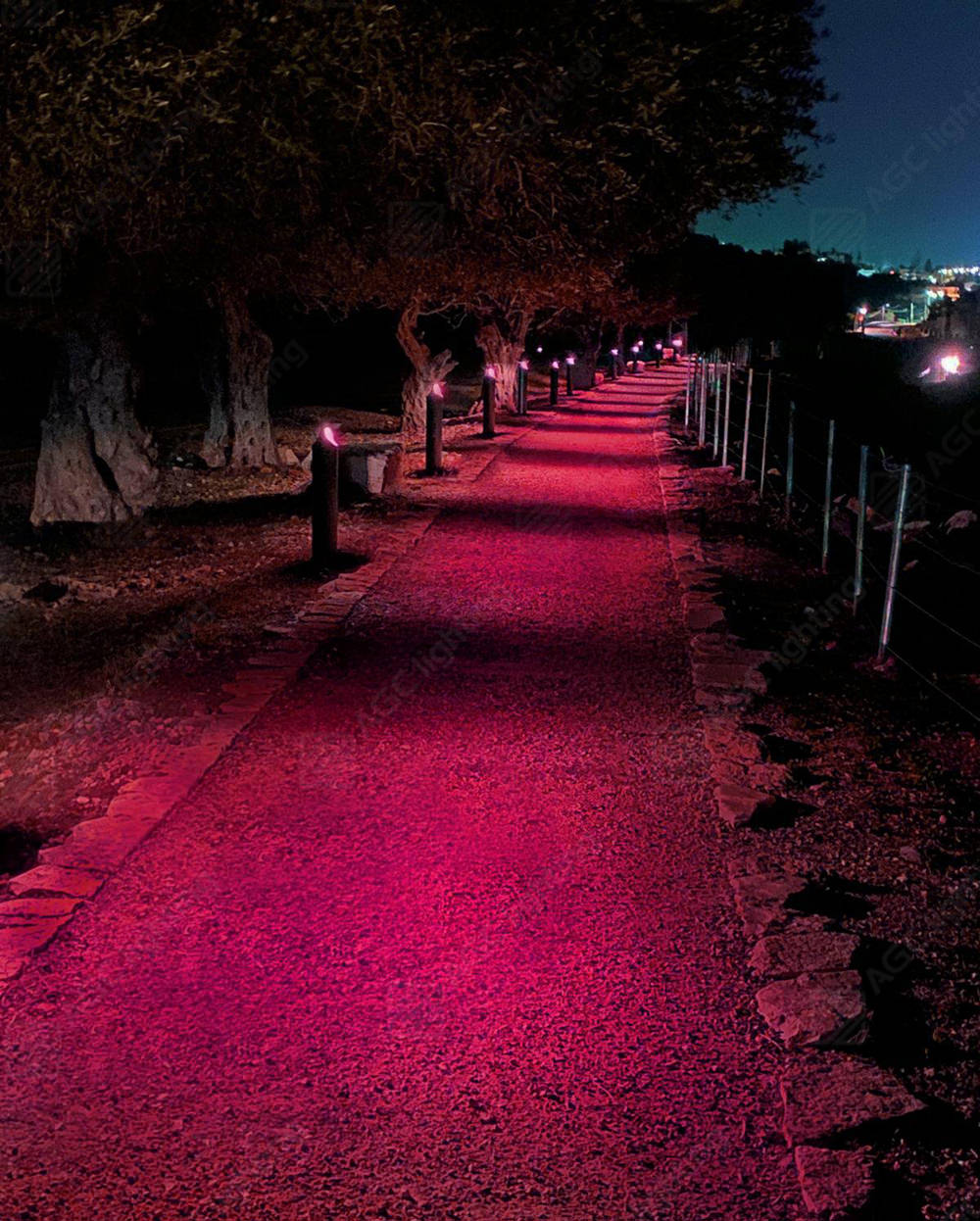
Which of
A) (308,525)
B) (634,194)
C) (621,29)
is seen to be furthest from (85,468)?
(621,29)

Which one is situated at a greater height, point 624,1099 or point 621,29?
point 621,29

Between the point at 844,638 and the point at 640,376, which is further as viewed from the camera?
the point at 640,376

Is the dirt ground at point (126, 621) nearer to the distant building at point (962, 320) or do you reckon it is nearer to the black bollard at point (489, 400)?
the black bollard at point (489, 400)


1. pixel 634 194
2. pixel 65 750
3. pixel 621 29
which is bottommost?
pixel 65 750

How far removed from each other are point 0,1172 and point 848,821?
3.61 m

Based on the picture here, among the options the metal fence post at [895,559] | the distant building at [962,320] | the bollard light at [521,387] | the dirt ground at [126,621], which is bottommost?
the dirt ground at [126,621]

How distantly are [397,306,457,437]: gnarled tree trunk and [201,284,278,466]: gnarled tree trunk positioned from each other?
4.96m

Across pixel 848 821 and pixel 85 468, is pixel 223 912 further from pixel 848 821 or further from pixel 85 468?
pixel 85 468

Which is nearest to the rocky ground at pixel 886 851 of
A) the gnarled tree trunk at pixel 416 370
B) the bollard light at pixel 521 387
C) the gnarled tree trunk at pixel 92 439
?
the gnarled tree trunk at pixel 92 439

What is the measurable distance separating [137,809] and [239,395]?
16.9 meters

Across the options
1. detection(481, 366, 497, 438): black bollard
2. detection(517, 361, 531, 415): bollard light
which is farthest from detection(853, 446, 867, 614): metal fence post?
detection(517, 361, 531, 415): bollard light

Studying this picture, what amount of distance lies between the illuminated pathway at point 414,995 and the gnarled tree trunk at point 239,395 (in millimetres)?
15095

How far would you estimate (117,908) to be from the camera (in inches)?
171

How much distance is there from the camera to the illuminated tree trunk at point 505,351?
31.6 metres
